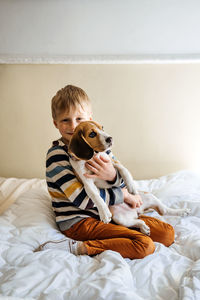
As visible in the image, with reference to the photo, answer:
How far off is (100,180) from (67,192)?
138 millimetres

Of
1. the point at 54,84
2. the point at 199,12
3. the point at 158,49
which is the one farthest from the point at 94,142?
the point at 199,12

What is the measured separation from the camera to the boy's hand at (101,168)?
1003 millimetres

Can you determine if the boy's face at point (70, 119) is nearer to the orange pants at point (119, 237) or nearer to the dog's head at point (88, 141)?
the dog's head at point (88, 141)

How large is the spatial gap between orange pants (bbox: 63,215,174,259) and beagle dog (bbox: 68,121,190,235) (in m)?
0.04

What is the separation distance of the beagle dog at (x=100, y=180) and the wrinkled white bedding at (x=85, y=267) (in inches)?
4.6

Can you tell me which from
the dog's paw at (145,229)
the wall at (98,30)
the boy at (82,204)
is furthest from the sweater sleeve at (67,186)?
the wall at (98,30)

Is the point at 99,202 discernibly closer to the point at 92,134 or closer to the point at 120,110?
the point at 92,134

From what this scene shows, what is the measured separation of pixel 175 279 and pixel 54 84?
1606 mm

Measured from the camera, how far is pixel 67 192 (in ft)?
3.38

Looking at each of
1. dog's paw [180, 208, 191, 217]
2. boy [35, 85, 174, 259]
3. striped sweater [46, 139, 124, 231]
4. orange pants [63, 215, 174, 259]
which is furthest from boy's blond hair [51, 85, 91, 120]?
dog's paw [180, 208, 191, 217]

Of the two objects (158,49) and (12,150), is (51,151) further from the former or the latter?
(158,49)

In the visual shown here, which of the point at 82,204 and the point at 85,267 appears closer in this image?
the point at 85,267

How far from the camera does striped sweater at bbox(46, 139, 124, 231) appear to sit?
3.35 ft

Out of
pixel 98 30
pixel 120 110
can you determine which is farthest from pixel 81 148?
pixel 98 30
